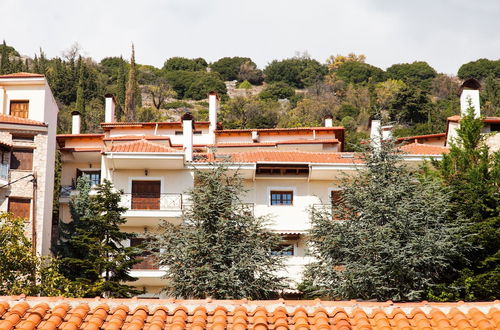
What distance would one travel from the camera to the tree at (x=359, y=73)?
122688 millimetres

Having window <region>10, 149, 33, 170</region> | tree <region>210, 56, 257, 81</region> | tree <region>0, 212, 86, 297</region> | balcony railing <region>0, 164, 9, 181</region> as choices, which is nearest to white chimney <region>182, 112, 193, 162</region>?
window <region>10, 149, 33, 170</region>

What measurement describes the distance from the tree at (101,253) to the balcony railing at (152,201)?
14.7 ft

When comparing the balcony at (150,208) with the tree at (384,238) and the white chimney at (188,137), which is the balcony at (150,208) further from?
the tree at (384,238)

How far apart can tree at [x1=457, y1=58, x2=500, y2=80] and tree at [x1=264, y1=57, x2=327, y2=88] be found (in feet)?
74.4

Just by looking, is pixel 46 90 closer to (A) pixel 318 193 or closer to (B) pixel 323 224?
(A) pixel 318 193

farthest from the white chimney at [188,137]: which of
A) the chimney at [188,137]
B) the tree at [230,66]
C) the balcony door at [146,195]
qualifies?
the tree at [230,66]

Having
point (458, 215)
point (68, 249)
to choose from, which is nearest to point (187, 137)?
point (68, 249)

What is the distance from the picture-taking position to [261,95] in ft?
362

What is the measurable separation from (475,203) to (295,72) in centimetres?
10679

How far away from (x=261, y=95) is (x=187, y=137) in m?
75.0

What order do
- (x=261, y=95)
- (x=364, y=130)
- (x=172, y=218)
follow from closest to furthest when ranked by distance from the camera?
1. (x=172, y=218)
2. (x=364, y=130)
3. (x=261, y=95)

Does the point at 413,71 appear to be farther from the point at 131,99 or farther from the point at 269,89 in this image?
the point at 131,99

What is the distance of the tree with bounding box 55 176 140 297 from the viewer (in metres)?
25.3

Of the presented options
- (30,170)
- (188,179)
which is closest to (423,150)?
(188,179)
